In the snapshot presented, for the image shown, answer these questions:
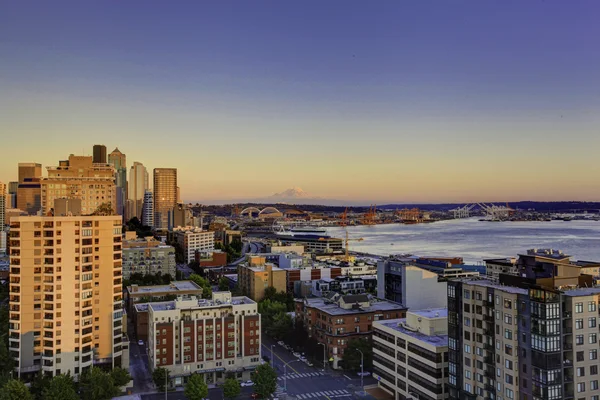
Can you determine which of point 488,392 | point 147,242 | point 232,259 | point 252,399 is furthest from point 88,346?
point 232,259

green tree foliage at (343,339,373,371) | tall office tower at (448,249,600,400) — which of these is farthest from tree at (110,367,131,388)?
tall office tower at (448,249,600,400)

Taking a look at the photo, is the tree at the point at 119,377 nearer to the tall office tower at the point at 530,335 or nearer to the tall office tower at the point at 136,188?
the tall office tower at the point at 530,335

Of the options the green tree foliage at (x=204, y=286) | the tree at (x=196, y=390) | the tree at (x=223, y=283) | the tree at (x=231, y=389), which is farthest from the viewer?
the tree at (x=223, y=283)

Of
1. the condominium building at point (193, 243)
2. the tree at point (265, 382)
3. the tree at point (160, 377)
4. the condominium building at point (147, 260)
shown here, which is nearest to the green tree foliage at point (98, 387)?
the tree at point (160, 377)

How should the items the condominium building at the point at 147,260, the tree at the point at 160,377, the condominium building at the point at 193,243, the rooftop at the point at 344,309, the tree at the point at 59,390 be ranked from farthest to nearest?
the condominium building at the point at 193,243 < the condominium building at the point at 147,260 < the rooftop at the point at 344,309 < the tree at the point at 160,377 < the tree at the point at 59,390

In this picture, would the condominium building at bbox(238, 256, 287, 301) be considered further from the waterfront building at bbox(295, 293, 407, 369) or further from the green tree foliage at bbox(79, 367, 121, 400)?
the green tree foliage at bbox(79, 367, 121, 400)

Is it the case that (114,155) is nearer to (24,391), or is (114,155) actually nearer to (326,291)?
(326,291)
